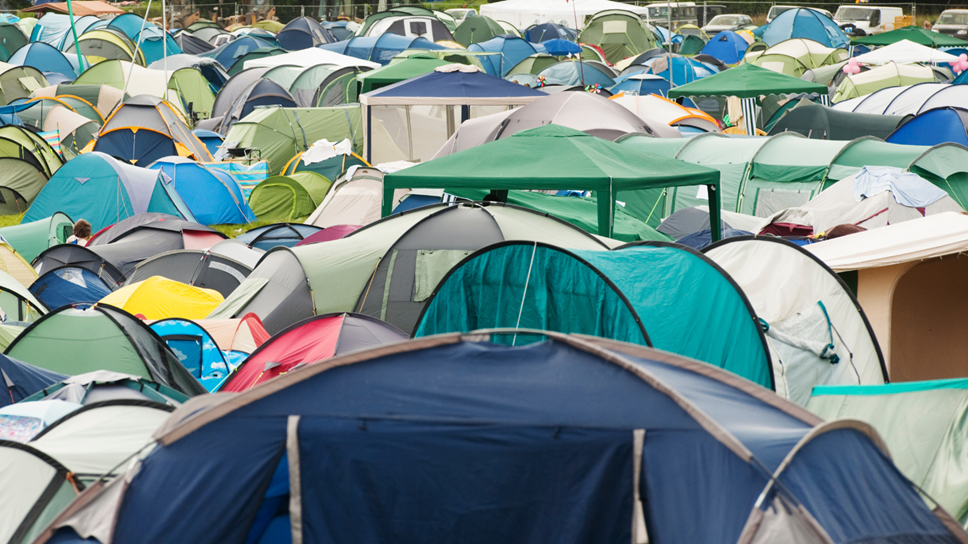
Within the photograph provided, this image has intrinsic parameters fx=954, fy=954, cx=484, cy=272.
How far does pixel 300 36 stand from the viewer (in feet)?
117

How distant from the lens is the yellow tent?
30.2ft

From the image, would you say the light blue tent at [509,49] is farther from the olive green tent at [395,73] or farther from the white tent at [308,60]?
the olive green tent at [395,73]

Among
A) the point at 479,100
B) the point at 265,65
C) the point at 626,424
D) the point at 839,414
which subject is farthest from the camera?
the point at 265,65

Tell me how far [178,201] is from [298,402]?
12079mm

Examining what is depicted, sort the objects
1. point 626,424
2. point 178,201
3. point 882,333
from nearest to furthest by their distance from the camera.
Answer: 1. point 626,424
2. point 882,333
3. point 178,201

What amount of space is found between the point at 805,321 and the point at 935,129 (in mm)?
10403

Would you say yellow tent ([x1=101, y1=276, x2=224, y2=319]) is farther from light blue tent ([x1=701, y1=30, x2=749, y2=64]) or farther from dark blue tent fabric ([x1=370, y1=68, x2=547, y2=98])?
light blue tent ([x1=701, y1=30, x2=749, y2=64])

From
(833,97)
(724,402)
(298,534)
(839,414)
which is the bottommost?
(833,97)

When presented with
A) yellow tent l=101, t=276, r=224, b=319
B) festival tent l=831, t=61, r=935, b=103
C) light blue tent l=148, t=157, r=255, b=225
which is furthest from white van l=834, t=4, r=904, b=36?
yellow tent l=101, t=276, r=224, b=319

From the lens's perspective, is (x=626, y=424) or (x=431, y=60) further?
(x=431, y=60)

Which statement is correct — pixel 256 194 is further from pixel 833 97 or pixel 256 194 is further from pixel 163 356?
pixel 833 97

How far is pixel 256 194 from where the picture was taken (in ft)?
Answer: 51.6

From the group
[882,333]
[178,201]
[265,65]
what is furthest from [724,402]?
[265,65]

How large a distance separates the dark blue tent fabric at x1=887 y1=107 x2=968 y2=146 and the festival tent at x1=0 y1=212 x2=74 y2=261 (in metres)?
12.8
